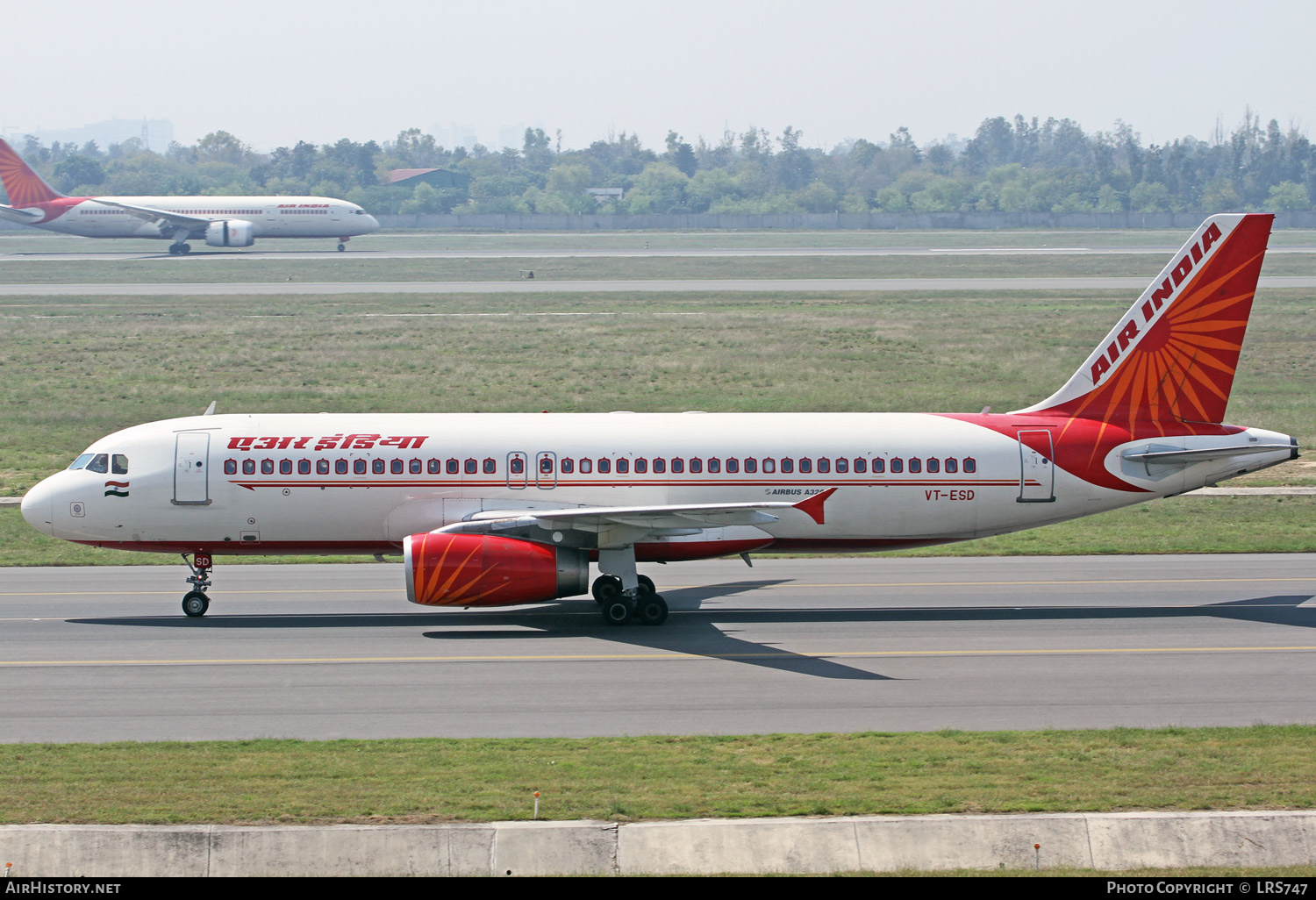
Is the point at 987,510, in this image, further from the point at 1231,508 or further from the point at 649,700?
the point at 1231,508

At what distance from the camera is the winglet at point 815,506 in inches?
977

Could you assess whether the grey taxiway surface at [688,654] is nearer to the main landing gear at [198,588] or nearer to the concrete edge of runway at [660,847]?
the main landing gear at [198,588]

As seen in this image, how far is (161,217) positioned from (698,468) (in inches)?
4577

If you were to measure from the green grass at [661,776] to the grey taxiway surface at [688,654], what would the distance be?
113 centimetres

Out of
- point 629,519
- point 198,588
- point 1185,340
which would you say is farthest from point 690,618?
point 1185,340

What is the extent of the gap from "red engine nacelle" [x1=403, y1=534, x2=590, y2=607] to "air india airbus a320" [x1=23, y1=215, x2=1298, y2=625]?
0.94 metres

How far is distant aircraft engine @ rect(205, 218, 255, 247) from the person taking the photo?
12862 centimetres

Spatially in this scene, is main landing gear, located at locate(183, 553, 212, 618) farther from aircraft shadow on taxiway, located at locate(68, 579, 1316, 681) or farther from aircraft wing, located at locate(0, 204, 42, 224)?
aircraft wing, located at locate(0, 204, 42, 224)

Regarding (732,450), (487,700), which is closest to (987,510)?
(732,450)

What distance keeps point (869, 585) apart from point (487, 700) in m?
11.8

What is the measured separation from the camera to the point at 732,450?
2664cm

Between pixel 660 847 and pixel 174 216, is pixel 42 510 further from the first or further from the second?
pixel 174 216

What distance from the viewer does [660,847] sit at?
13.4 metres
